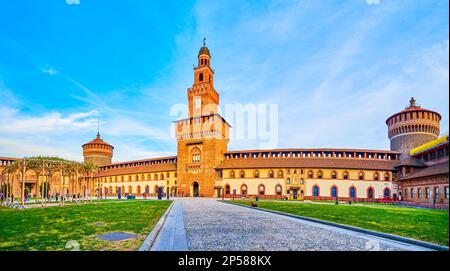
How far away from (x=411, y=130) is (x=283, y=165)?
2545cm

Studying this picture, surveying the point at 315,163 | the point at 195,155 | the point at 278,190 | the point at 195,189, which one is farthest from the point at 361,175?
the point at 195,189

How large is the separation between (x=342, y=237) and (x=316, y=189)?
4510 centimetres

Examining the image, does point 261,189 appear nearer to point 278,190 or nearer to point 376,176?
point 278,190

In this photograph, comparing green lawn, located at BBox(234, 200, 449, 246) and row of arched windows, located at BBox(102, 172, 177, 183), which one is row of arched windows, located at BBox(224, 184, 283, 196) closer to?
row of arched windows, located at BBox(102, 172, 177, 183)

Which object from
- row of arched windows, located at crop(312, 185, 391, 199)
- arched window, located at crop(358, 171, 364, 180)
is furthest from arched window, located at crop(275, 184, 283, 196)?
arched window, located at crop(358, 171, 364, 180)

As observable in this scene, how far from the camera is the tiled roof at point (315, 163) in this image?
4972 cm

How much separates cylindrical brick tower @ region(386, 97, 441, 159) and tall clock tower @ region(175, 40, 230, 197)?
33.3m

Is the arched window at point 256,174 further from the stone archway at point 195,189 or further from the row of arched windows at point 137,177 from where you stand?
the row of arched windows at point 137,177

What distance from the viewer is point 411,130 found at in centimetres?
4997

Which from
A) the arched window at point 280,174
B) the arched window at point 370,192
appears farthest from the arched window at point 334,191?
the arched window at point 280,174
